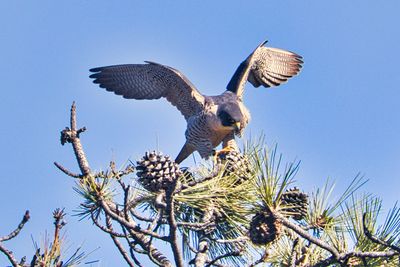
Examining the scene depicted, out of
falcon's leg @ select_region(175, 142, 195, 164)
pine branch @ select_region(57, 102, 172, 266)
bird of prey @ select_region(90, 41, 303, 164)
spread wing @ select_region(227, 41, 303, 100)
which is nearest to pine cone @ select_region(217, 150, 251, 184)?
pine branch @ select_region(57, 102, 172, 266)

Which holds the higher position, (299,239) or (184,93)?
(184,93)

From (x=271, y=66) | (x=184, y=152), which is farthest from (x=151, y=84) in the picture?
(x=271, y=66)

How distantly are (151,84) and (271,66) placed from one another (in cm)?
182

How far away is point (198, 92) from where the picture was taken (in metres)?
8.57

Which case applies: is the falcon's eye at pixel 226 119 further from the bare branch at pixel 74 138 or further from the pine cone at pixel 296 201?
the bare branch at pixel 74 138

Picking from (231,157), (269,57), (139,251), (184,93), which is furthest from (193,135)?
(139,251)

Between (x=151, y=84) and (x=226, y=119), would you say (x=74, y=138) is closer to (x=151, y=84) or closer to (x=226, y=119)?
(x=226, y=119)

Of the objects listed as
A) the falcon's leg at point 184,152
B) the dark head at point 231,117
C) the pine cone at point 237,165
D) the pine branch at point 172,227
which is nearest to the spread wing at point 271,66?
the dark head at point 231,117

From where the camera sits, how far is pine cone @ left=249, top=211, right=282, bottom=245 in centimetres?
413

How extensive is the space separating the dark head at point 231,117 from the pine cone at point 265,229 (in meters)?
3.63

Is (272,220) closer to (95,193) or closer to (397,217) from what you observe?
(397,217)

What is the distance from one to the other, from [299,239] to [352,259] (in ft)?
1.02

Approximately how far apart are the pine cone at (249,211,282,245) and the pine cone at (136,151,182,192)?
473 mm

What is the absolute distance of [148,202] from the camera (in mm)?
4332
